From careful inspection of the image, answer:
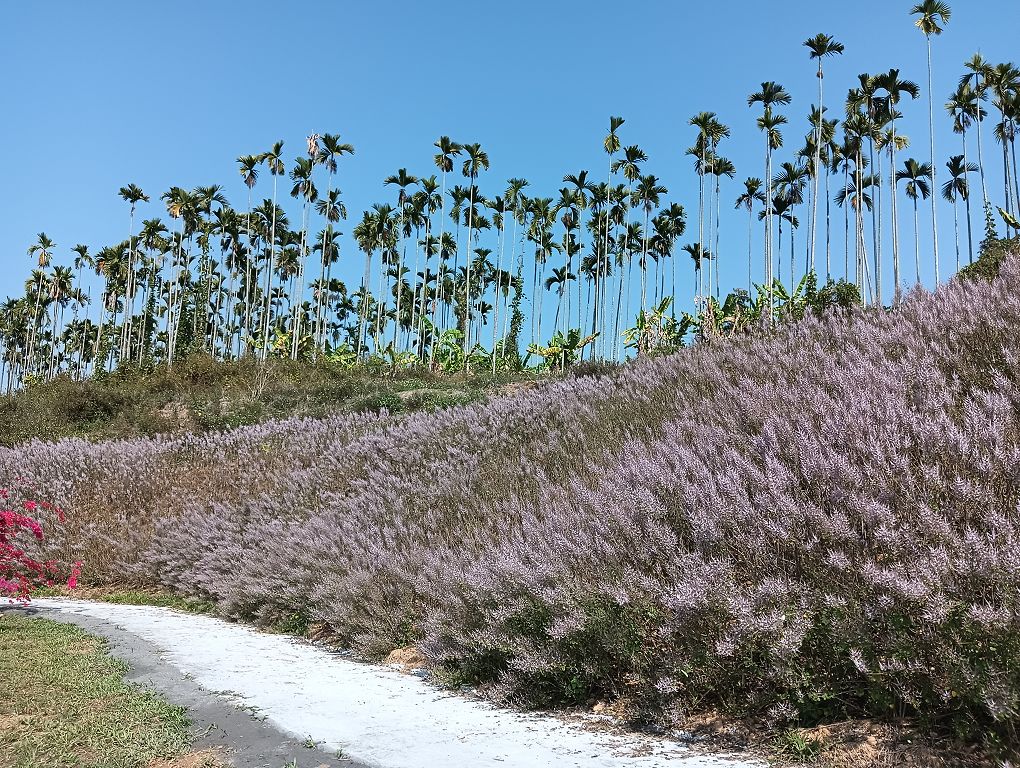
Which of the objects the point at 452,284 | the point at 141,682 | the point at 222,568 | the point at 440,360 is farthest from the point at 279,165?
the point at 141,682

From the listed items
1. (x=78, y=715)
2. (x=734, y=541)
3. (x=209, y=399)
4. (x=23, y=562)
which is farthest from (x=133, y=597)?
(x=209, y=399)

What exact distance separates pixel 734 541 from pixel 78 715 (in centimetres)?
352

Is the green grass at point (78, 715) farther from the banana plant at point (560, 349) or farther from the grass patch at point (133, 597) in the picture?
the banana plant at point (560, 349)

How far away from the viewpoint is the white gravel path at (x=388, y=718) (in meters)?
3.21

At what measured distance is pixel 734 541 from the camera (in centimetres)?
367

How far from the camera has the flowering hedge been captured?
24.0 feet

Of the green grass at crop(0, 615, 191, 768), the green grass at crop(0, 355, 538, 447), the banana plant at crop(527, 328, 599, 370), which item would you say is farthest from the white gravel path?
the banana plant at crop(527, 328, 599, 370)

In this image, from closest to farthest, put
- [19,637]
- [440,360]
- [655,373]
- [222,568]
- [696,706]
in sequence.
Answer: [696,706]
[19,637]
[655,373]
[222,568]
[440,360]

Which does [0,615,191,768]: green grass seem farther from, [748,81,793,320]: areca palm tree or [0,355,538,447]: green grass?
[748,81,793,320]: areca palm tree

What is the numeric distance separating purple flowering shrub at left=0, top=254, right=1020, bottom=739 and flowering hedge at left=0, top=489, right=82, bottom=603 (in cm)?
201

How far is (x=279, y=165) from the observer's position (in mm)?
47531

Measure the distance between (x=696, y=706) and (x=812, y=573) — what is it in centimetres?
89

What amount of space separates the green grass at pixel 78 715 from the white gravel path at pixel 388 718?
460mm

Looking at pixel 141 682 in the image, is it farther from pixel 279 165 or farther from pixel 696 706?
pixel 279 165
